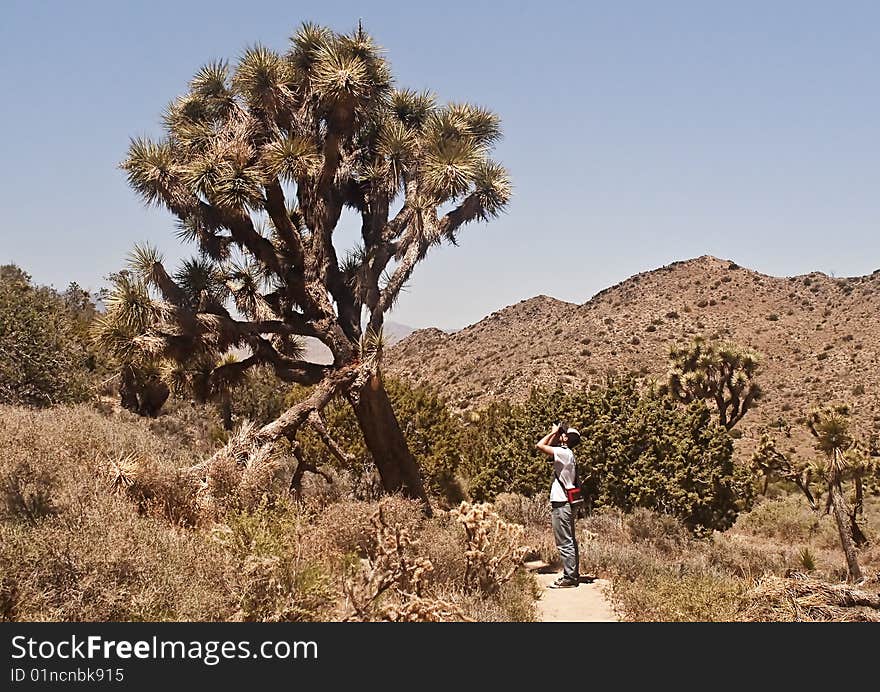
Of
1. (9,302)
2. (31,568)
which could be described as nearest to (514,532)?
(31,568)

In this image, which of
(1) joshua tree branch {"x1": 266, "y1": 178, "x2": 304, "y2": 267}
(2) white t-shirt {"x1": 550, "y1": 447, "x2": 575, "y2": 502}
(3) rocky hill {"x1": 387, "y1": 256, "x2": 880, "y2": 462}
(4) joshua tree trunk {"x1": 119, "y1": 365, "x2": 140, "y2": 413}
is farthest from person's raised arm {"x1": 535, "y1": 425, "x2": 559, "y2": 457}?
(3) rocky hill {"x1": 387, "y1": 256, "x2": 880, "y2": 462}

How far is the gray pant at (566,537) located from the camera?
7613mm

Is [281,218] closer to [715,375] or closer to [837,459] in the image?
[837,459]

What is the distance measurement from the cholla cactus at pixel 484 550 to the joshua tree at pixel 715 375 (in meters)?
20.7

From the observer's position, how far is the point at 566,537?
770cm

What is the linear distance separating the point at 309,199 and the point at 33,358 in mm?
8092

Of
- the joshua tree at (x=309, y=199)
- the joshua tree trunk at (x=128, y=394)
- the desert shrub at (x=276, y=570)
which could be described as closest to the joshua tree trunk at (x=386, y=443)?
the joshua tree at (x=309, y=199)

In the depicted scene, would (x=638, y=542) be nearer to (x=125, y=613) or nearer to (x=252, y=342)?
(x=252, y=342)

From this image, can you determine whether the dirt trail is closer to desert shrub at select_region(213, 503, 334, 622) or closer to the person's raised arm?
the person's raised arm

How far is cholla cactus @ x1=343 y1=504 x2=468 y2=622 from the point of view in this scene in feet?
16.3

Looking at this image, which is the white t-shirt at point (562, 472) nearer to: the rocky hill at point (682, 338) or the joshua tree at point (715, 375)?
the joshua tree at point (715, 375)

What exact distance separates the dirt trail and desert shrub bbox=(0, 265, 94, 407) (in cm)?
1073

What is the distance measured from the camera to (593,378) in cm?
4150

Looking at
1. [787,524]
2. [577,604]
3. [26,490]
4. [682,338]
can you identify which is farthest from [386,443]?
[682,338]
